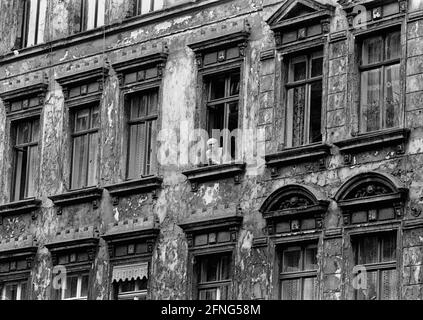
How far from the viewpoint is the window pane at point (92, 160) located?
33781 mm

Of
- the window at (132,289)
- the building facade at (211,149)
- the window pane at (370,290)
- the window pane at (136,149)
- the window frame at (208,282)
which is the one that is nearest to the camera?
the window pane at (370,290)

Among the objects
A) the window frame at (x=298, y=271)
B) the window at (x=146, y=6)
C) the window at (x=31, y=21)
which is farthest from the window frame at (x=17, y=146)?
the window frame at (x=298, y=271)

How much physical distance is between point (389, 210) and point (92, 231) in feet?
24.8

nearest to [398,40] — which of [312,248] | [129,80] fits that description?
[312,248]

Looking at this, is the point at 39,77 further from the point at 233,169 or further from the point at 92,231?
the point at 233,169

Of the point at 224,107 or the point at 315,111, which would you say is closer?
the point at 315,111

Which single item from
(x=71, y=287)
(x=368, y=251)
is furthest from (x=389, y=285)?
(x=71, y=287)

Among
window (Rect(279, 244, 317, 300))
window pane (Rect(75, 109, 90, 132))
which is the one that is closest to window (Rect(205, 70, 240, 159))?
window (Rect(279, 244, 317, 300))

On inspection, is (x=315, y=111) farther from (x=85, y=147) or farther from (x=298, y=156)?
(x=85, y=147)

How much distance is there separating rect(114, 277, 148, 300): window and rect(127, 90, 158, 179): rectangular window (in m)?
2.15

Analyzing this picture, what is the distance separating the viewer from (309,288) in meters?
29.2

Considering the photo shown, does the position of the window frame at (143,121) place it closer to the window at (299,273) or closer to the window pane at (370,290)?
the window at (299,273)

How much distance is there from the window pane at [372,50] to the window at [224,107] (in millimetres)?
3076

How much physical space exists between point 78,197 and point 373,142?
7.73m
